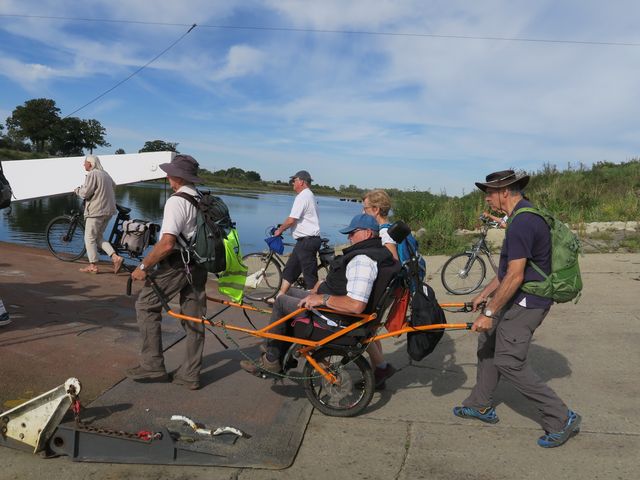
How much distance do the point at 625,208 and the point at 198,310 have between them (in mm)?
15694

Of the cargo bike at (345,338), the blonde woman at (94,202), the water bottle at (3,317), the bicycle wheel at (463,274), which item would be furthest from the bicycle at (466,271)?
the water bottle at (3,317)

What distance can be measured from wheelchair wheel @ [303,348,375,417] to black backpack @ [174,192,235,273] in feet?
3.62

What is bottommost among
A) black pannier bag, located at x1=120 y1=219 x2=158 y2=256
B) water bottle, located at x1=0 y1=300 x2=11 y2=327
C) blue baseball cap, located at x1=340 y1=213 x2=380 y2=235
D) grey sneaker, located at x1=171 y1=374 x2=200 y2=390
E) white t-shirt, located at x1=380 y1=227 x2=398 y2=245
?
grey sneaker, located at x1=171 y1=374 x2=200 y2=390

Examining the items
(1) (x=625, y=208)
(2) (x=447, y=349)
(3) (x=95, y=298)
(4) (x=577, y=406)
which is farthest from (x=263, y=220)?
(4) (x=577, y=406)

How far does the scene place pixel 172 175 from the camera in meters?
4.13

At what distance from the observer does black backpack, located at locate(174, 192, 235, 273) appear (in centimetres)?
405

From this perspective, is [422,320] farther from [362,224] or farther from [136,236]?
[136,236]

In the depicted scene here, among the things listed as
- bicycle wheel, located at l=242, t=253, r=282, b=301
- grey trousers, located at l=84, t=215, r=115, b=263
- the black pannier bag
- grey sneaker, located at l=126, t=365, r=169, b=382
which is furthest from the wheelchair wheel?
grey trousers, located at l=84, t=215, r=115, b=263

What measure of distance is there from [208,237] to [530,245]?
2.37 meters

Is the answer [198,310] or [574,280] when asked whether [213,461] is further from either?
[574,280]

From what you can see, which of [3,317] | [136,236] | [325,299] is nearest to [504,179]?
[325,299]

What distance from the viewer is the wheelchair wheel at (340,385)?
3.77 meters

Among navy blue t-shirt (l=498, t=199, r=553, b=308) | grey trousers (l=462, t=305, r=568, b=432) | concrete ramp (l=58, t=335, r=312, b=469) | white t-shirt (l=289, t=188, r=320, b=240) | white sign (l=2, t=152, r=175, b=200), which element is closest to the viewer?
concrete ramp (l=58, t=335, r=312, b=469)

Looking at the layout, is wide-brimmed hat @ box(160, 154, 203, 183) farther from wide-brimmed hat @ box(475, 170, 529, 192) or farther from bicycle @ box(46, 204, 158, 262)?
bicycle @ box(46, 204, 158, 262)
